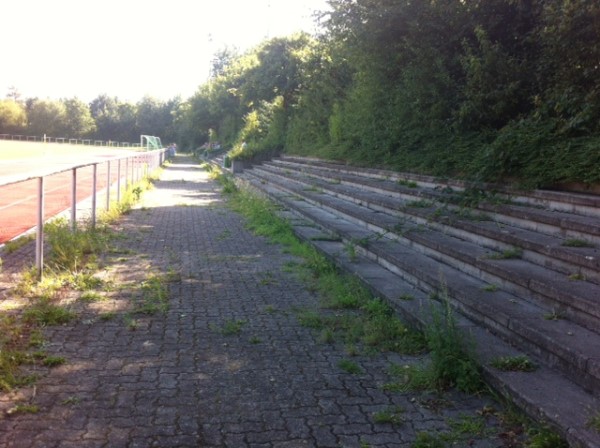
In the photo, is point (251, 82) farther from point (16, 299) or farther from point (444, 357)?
point (444, 357)

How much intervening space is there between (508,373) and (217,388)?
196 centimetres

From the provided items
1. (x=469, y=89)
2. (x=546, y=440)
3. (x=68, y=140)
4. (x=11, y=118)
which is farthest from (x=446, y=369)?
(x=11, y=118)

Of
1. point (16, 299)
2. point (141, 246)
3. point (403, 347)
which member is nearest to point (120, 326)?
point (16, 299)

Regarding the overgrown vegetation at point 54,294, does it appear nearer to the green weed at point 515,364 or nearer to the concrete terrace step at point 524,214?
the green weed at point 515,364

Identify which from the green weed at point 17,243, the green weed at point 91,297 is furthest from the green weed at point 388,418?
the green weed at point 17,243

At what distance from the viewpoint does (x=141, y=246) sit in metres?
9.37

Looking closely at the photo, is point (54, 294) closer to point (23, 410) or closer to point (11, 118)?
point (23, 410)

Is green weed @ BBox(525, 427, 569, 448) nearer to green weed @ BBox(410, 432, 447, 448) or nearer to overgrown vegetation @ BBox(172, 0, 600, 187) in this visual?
green weed @ BBox(410, 432, 447, 448)

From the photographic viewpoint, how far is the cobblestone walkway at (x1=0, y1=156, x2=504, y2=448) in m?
3.30

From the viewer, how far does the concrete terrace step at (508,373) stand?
306 cm

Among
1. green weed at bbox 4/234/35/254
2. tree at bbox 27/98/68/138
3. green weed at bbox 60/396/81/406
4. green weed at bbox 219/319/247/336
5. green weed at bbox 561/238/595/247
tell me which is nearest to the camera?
green weed at bbox 60/396/81/406

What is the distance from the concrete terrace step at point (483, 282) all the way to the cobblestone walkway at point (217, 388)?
646 mm

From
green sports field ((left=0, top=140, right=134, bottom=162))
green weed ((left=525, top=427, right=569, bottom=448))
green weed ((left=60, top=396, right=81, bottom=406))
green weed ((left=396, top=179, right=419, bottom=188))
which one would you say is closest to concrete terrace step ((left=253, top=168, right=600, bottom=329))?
green weed ((left=396, top=179, right=419, bottom=188))

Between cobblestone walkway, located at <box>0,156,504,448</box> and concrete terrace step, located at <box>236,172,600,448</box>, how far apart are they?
10.9 inches
